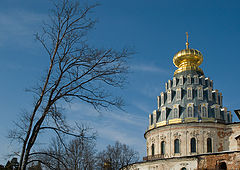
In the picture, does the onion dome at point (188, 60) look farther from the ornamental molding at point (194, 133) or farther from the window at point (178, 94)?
the ornamental molding at point (194, 133)

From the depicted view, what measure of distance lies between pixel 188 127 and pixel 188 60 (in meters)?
12.4

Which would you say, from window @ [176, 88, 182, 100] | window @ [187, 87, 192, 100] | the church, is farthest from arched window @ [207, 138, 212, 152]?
window @ [176, 88, 182, 100]

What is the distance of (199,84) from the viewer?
48375mm

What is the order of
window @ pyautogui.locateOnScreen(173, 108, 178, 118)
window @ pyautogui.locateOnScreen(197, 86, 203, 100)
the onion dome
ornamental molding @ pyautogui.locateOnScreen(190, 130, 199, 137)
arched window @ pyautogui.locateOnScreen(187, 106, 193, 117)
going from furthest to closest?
the onion dome, window @ pyautogui.locateOnScreen(197, 86, 203, 100), window @ pyautogui.locateOnScreen(173, 108, 178, 118), arched window @ pyautogui.locateOnScreen(187, 106, 193, 117), ornamental molding @ pyautogui.locateOnScreen(190, 130, 199, 137)

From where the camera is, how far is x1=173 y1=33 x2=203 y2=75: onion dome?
168ft

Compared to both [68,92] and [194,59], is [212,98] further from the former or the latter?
[68,92]

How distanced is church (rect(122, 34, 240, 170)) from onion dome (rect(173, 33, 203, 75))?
1.19 m

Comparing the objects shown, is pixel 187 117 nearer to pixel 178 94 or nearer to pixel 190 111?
pixel 190 111

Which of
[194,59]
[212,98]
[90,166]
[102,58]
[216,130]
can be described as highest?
[194,59]

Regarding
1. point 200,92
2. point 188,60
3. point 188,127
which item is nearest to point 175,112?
point 188,127

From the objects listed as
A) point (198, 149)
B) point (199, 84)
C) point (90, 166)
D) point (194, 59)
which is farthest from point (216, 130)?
point (90, 166)

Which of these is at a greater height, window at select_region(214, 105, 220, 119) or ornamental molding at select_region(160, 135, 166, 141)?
window at select_region(214, 105, 220, 119)

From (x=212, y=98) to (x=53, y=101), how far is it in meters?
40.0

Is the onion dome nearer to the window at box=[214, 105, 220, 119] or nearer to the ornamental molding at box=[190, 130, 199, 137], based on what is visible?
the window at box=[214, 105, 220, 119]
